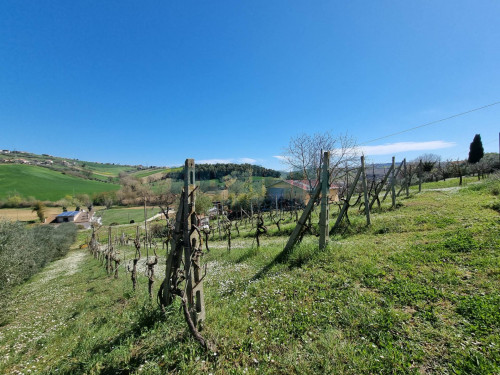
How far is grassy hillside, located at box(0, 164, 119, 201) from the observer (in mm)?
71625

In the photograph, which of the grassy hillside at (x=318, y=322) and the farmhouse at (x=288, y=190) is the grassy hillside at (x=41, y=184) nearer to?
the farmhouse at (x=288, y=190)

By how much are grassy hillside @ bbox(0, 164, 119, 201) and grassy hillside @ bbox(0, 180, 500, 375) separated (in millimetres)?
95602

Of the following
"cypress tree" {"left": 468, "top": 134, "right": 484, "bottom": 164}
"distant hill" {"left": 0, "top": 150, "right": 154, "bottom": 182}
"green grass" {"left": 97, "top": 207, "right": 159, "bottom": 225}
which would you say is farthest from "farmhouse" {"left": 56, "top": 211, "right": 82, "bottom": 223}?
"cypress tree" {"left": 468, "top": 134, "right": 484, "bottom": 164}

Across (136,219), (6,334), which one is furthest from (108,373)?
(136,219)

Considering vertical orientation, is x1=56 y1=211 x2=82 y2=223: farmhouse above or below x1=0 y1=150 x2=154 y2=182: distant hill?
below

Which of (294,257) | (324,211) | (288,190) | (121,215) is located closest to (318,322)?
(294,257)

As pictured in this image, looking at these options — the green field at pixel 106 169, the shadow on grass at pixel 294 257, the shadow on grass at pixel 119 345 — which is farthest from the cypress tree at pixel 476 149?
the green field at pixel 106 169

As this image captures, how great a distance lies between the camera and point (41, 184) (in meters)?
80.8

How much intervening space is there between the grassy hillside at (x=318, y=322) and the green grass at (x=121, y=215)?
57.9 m

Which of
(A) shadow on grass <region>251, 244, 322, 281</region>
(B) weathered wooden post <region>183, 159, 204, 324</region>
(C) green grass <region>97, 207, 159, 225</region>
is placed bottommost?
(C) green grass <region>97, 207, 159, 225</region>

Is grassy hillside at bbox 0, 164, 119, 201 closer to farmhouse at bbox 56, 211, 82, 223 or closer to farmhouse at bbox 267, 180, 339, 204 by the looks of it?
farmhouse at bbox 56, 211, 82, 223

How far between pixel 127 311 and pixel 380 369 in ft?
19.7

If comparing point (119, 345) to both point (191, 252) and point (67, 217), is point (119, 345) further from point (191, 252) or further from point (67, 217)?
point (67, 217)

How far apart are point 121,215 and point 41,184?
46.2 m
